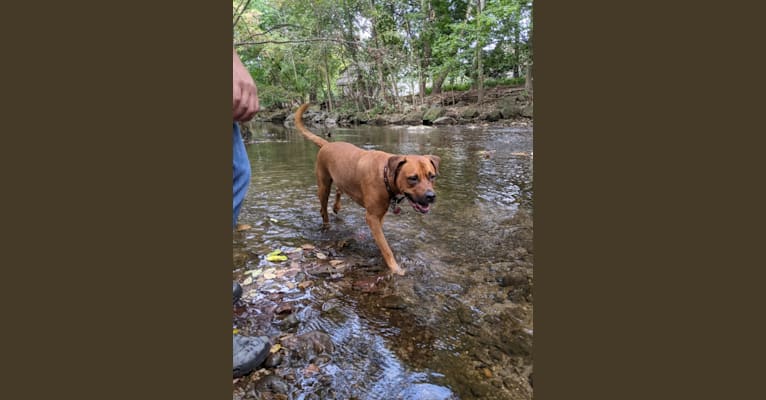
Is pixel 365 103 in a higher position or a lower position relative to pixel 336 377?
higher

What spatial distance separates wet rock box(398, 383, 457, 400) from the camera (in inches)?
79.3

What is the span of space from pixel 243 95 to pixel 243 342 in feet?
5.71

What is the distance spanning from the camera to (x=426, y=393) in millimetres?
2041

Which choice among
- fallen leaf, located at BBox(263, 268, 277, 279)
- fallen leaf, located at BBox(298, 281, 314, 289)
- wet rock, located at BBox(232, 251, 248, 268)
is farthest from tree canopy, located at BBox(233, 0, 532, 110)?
fallen leaf, located at BBox(298, 281, 314, 289)

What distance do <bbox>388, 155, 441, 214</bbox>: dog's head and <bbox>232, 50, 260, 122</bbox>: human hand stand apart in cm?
283

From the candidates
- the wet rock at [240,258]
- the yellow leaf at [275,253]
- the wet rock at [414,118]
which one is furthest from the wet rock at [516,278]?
the wet rock at [414,118]

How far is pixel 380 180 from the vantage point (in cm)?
415

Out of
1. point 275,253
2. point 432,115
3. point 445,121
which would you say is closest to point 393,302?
point 275,253

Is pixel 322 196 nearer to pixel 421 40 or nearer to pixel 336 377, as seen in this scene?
pixel 336 377

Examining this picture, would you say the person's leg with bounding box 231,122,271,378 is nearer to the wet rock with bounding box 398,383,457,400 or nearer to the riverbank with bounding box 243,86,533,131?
the wet rock with bounding box 398,383,457,400

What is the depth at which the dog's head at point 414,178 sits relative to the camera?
3.82 m

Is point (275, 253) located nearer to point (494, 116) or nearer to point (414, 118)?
point (494, 116)

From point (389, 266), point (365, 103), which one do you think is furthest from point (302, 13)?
point (389, 266)

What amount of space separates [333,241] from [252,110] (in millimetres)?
3697
